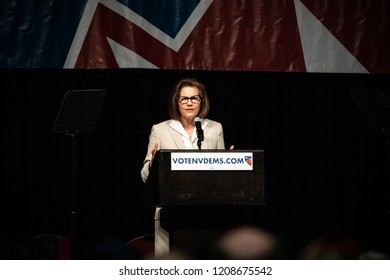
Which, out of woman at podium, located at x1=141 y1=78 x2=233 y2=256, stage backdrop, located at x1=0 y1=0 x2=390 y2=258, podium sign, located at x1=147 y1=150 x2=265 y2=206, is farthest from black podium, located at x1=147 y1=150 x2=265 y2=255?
stage backdrop, located at x1=0 y1=0 x2=390 y2=258

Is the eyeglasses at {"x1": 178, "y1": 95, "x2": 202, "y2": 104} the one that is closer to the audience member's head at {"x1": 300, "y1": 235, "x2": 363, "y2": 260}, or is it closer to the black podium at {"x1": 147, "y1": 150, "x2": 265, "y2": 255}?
the black podium at {"x1": 147, "y1": 150, "x2": 265, "y2": 255}

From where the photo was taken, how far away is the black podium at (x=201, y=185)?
3.54 metres

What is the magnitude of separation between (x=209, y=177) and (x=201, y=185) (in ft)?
0.20

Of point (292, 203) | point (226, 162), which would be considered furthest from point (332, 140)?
point (226, 162)

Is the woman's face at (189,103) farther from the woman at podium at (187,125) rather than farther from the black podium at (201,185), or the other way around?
the black podium at (201,185)

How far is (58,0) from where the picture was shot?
18.3 ft

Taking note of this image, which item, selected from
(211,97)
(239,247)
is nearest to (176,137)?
(239,247)

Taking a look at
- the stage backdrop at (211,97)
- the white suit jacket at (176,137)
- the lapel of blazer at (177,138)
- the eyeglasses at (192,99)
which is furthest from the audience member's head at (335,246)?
the eyeglasses at (192,99)

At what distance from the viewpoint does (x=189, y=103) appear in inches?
171

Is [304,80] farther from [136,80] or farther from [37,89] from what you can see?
[37,89]

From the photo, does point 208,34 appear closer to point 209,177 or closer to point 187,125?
point 187,125

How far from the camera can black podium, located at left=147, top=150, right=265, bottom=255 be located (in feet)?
11.6

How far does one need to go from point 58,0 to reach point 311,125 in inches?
94.0

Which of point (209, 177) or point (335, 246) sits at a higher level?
point (209, 177)
